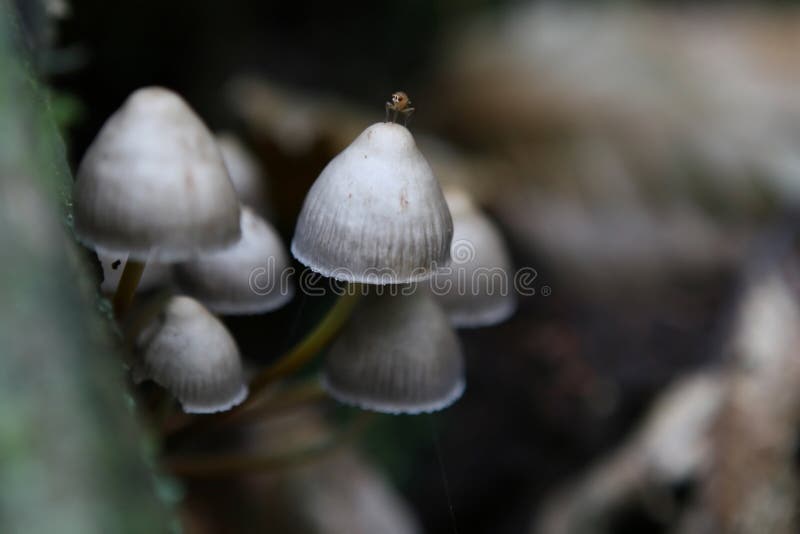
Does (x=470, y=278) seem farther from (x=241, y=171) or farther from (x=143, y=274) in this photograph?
(x=143, y=274)

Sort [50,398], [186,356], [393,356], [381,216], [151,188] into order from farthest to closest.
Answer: [393,356]
[186,356]
[381,216]
[151,188]
[50,398]

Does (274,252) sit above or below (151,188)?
below

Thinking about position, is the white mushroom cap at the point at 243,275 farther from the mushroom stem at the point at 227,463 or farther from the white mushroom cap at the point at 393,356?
the mushroom stem at the point at 227,463

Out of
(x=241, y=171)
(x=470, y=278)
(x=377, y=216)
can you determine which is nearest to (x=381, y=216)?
(x=377, y=216)

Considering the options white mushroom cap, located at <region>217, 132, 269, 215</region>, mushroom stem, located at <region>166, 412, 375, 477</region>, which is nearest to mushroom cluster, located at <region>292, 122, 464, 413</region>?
white mushroom cap, located at <region>217, 132, 269, 215</region>

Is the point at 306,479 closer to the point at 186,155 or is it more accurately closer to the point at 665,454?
the point at 665,454

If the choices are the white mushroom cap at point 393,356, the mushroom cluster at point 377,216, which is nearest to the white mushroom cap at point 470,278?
the white mushroom cap at point 393,356
